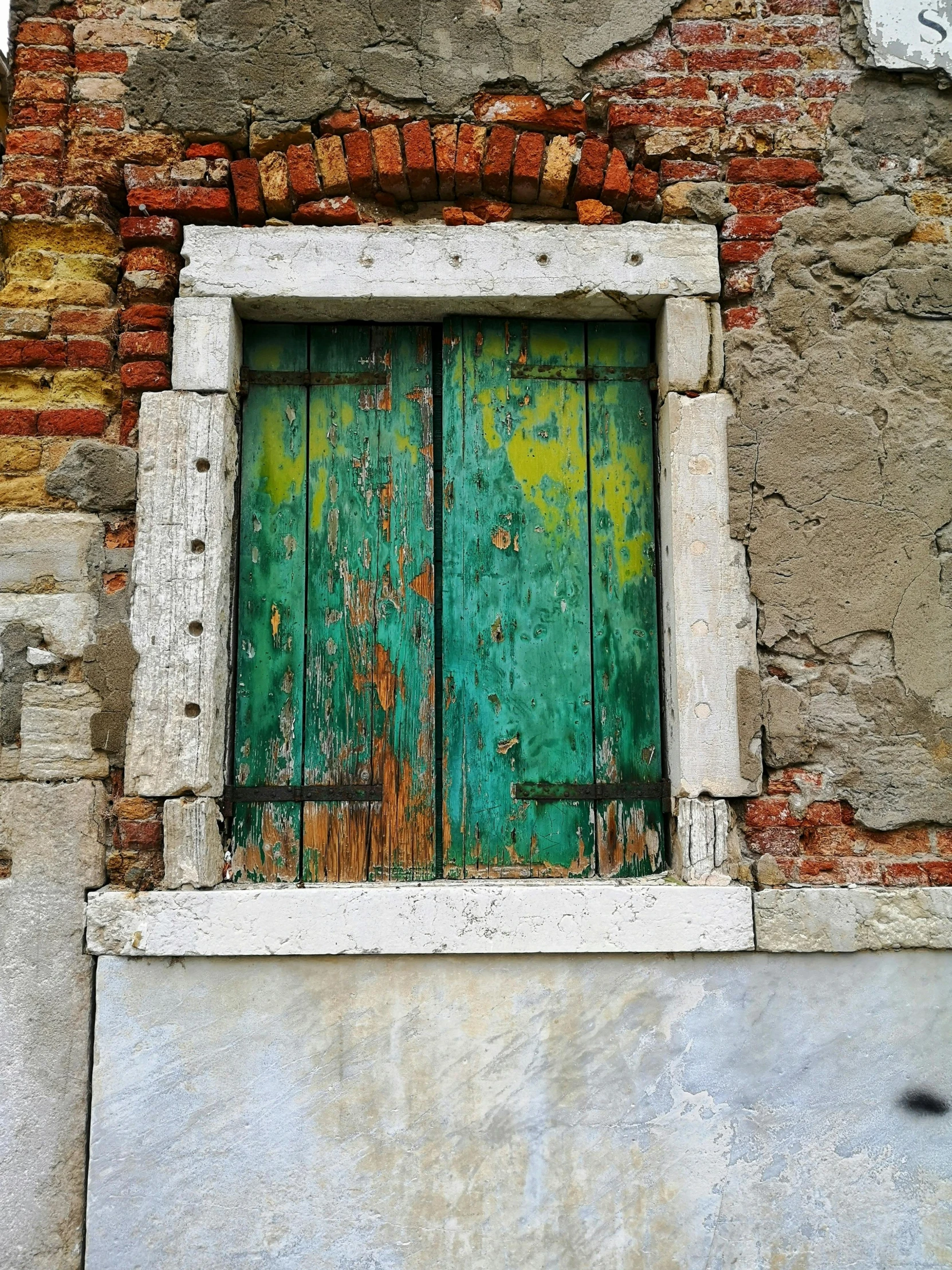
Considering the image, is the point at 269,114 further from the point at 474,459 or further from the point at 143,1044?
the point at 143,1044

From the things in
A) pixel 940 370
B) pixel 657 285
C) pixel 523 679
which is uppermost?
pixel 657 285

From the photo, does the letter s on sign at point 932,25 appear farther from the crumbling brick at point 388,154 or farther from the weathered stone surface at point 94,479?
the weathered stone surface at point 94,479

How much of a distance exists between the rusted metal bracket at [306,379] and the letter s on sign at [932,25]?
1798mm

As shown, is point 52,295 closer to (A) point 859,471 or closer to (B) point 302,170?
(B) point 302,170

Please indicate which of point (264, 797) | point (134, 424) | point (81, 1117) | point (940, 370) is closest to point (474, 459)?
point (134, 424)

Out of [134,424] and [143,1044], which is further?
[134,424]

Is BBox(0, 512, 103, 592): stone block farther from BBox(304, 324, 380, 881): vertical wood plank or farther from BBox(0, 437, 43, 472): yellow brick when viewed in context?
BBox(304, 324, 380, 881): vertical wood plank

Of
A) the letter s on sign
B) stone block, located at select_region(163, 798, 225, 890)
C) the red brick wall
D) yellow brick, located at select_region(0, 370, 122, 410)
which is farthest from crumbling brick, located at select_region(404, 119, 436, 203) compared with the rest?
stone block, located at select_region(163, 798, 225, 890)

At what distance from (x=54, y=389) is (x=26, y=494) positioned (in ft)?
0.99

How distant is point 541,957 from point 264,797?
851 mm

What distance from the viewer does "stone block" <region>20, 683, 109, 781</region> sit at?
260 cm

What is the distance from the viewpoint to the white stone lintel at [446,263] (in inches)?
109

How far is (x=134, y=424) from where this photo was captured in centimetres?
275

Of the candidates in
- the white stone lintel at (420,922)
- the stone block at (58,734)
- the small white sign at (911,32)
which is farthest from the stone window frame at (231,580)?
the small white sign at (911,32)
